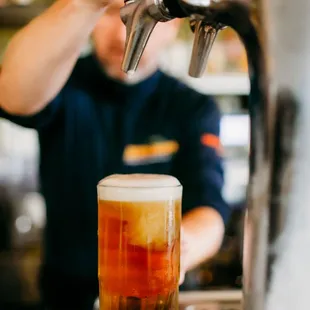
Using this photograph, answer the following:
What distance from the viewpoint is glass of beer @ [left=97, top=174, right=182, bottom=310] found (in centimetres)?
52

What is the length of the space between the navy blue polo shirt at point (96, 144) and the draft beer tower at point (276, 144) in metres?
0.76

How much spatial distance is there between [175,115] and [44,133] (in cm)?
28

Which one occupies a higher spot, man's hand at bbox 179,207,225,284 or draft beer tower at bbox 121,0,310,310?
draft beer tower at bbox 121,0,310,310

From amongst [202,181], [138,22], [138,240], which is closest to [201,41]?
[138,22]

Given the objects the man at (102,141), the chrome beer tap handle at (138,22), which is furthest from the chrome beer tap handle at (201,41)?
the man at (102,141)

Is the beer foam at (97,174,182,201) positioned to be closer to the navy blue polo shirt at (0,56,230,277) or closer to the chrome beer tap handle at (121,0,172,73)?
the chrome beer tap handle at (121,0,172,73)

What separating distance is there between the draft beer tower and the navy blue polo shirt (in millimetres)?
760

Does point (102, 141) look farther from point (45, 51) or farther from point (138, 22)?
point (138, 22)

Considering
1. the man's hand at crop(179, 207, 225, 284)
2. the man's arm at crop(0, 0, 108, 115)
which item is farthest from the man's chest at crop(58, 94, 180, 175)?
the man's arm at crop(0, 0, 108, 115)

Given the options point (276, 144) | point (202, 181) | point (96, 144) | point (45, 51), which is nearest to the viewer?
point (276, 144)

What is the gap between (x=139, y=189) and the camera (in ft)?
1.70

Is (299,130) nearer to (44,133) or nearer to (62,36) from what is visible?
(62,36)

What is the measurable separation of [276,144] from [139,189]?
17 cm

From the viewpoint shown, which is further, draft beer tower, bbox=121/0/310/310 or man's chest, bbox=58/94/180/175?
man's chest, bbox=58/94/180/175
